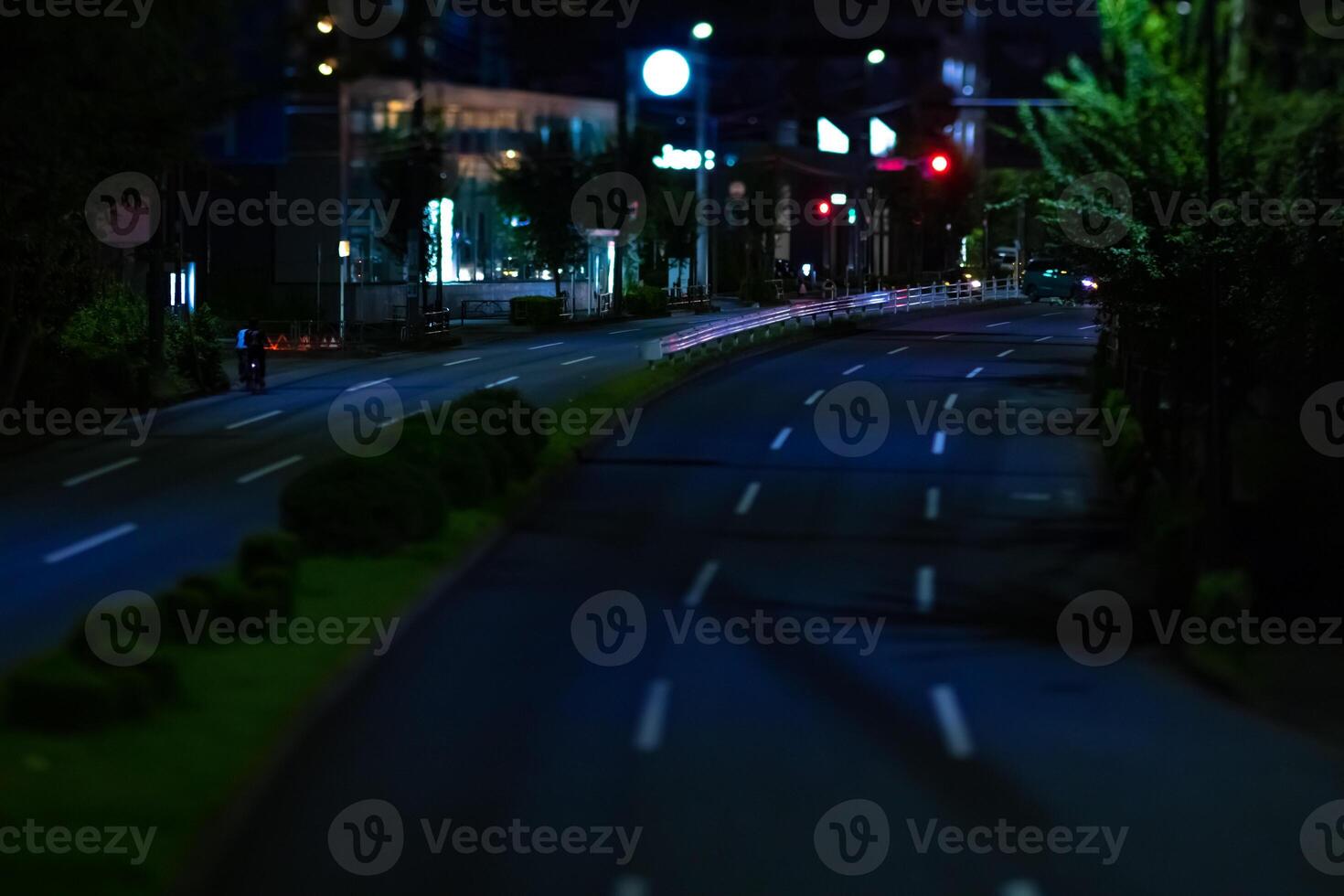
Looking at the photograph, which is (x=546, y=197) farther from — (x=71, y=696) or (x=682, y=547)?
(x=71, y=696)

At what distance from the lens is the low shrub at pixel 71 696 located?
10.1 meters

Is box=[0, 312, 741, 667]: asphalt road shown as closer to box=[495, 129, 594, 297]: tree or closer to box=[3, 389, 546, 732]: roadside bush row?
box=[3, 389, 546, 732]: roadside bush row

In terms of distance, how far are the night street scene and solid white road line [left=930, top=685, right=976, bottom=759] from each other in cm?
5

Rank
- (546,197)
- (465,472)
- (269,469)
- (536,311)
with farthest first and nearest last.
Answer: (546,197), (536,311), (269,469), (465,472)

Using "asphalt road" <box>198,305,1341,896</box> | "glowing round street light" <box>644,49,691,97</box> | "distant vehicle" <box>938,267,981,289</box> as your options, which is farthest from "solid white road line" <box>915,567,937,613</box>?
"glowing round street light" <box>644,49,691,97</box>

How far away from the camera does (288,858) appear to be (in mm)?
9258

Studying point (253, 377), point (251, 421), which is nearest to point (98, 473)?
point (251, 421)

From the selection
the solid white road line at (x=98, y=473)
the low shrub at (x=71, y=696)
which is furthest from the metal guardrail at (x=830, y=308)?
the low shrub at (x=71, y=696)

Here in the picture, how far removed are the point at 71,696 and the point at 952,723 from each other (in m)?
6.38

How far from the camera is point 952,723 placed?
41.9 ft

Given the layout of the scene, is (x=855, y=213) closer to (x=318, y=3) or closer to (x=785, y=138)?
(x=785, y=138)

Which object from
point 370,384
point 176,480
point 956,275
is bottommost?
point 176,480

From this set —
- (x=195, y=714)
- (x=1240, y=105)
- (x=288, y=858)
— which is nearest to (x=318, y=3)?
(x=195, y=714)

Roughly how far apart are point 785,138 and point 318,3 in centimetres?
9640
